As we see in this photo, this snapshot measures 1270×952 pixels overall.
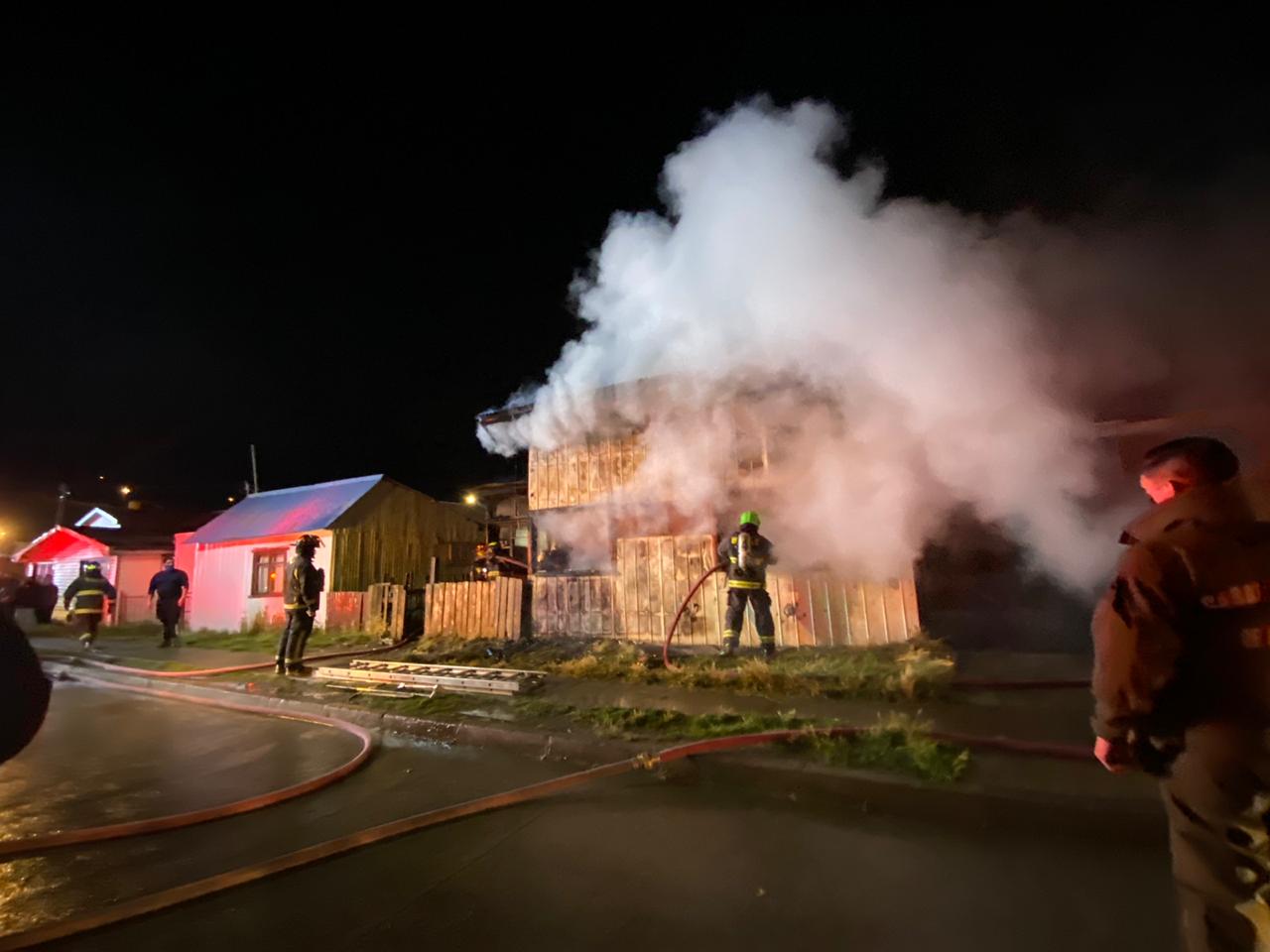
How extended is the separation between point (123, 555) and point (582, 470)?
19.1 metres

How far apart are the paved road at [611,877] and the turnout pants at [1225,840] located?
713 mm

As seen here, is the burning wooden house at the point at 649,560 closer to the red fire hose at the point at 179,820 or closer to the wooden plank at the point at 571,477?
the wooden plank at the point at 571,477

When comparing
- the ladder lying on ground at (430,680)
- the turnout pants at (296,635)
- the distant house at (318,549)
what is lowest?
the ladder lying on ground at (430,680)

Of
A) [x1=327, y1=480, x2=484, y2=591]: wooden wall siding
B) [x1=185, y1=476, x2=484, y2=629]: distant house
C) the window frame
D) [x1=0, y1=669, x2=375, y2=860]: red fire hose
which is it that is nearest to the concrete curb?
[x1=0, y1=669, x2=375, y2=860]: red fire hose

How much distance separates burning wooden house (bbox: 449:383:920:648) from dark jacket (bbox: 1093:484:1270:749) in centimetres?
601

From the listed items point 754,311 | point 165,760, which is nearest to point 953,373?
point 754,311

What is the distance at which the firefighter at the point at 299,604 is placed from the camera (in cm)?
826

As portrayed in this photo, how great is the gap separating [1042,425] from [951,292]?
6.40 feet

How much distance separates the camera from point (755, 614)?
7.28 m

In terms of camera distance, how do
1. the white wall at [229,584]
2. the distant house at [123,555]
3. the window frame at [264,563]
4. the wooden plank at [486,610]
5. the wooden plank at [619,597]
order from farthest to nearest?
the distant house at [123,555]
the window frame at [264,563]
the white wall at [229,584]
the wooden plank at [486,610]
the wooden plank at [619,597]

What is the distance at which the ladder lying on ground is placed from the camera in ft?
21.7

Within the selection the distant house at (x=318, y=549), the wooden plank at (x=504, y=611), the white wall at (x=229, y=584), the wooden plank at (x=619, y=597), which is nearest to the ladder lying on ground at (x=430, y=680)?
the wooden plank at (x=619, y=597)

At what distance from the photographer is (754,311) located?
768 cm

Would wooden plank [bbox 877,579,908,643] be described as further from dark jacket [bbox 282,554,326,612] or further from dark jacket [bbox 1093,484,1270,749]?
dark jacket [bbox 282,554,326,612]
